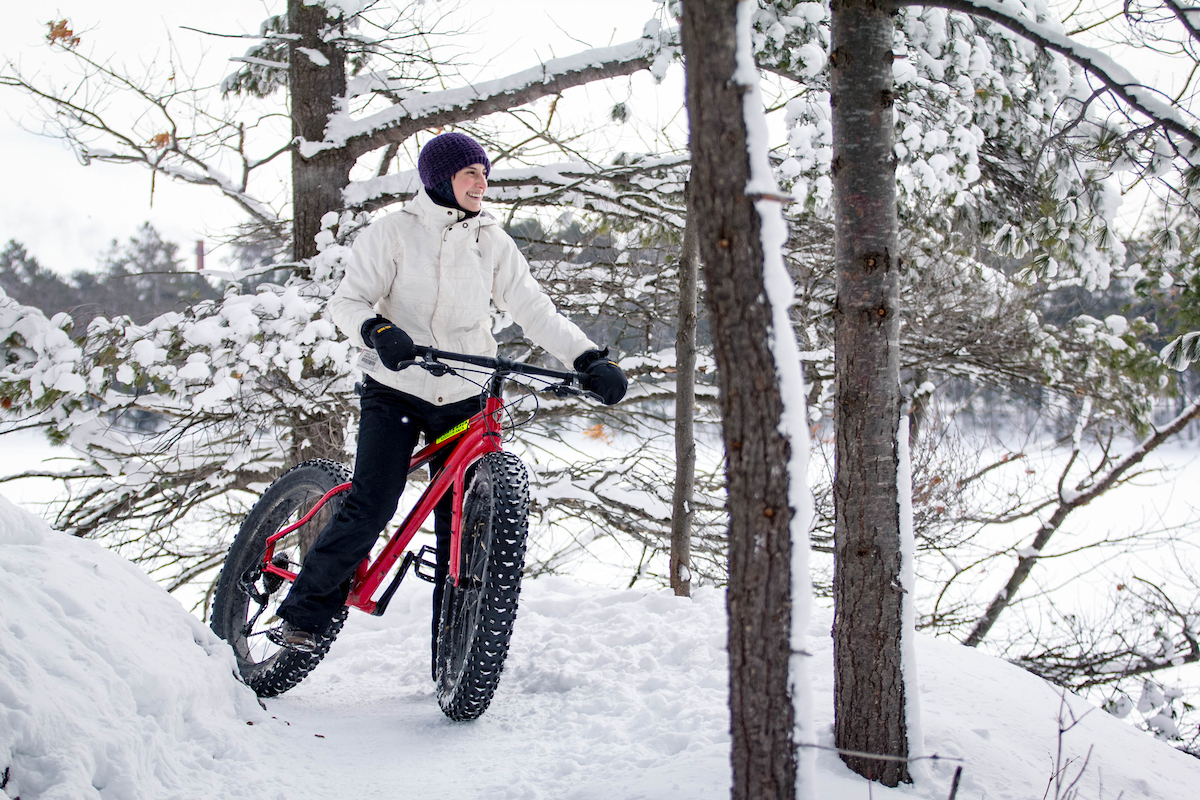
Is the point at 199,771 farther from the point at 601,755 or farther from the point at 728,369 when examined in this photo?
the point at 728,369

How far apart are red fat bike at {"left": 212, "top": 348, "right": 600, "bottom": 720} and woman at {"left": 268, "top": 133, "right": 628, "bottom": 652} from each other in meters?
0.14

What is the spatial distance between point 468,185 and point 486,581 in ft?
4.90

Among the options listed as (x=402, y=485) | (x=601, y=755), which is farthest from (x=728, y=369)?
(x=402, y=485)

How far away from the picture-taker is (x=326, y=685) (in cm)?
343

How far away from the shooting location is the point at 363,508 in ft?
9.05

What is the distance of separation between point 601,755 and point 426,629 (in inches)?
77.8

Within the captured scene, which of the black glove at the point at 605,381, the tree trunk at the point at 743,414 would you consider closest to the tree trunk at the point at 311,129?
the black glove at the point at 605,381

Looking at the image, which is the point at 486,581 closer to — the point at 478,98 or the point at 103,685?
the point at 103,685

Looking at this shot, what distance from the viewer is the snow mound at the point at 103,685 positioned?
1766 mm

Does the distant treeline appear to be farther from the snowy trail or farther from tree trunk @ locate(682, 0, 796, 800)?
tree trunk @ locate(682, 0, 796, 800)

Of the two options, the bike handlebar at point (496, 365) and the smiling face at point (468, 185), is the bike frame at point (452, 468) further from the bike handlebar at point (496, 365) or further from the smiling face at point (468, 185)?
the smiling face at point (468, 185)

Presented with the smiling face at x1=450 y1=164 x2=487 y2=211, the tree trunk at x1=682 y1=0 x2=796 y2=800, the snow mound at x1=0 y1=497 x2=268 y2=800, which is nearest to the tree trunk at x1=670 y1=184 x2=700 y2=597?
the smiling face at x1=450 y1=164 x2=487 y2=211

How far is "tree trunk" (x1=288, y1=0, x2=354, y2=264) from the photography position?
6.12m

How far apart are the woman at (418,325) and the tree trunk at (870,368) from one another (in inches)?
34.2
